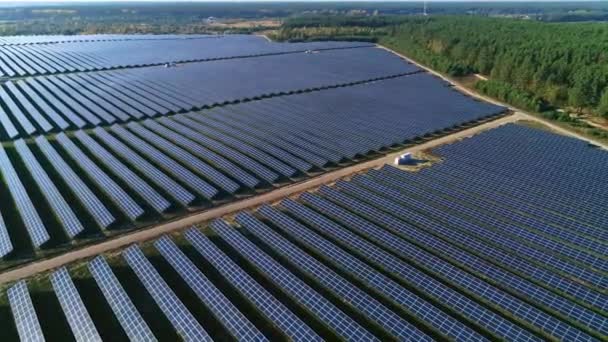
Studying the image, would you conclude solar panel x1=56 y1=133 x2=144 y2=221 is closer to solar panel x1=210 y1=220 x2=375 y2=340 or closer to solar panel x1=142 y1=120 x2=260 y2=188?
solar panel x1=210 y1=220 x2=375 y2=340

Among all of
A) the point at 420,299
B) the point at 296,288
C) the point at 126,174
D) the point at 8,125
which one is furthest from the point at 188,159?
the point at 8,125

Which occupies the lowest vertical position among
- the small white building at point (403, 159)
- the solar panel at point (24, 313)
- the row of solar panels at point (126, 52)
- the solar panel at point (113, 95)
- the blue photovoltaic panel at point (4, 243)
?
the solar panel at point (24, 313)

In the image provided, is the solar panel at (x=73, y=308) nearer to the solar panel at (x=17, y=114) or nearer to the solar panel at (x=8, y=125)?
the solar panel at (x=8, y=125)

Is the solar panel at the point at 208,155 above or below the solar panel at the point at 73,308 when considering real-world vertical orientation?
above

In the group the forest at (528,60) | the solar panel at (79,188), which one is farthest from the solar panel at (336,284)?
the forest at (528,60)

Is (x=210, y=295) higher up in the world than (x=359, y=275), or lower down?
higher up

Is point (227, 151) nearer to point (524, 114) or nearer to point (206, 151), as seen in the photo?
point (206, 151)

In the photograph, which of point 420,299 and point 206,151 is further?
point 206,151

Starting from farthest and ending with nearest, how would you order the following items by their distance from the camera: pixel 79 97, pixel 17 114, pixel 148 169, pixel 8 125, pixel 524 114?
pixel 79 97
pixel 524 114
pixel 17 114
pixel 8 125
pixel 148 169
